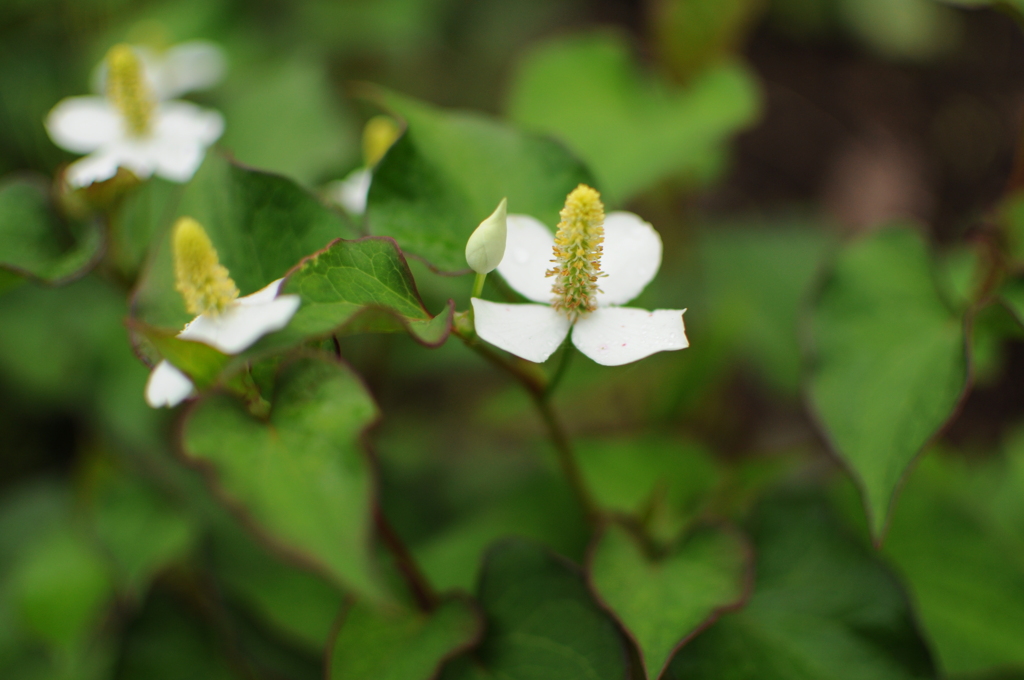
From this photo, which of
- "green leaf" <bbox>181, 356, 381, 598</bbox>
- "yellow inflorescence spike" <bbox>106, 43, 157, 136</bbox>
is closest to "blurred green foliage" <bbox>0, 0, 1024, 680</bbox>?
"green leaf" <bbox>181, 356, 381, 598</bbox>

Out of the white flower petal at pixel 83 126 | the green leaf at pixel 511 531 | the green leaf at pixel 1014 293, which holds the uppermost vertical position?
the green leaf at pixel 1014 293

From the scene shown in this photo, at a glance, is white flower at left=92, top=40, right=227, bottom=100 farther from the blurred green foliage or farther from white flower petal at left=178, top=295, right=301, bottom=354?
white flower petal at left=178, top=295, right=301, bottom=354

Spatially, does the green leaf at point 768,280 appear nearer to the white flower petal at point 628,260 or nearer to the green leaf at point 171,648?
the white flower petal at point 628,260

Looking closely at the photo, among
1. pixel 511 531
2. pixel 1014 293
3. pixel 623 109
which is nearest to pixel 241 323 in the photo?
pixel 511 531

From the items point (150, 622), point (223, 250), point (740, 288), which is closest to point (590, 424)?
point (740, 288)

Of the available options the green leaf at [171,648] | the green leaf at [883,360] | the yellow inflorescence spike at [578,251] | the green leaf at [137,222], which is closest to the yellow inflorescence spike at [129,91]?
the green leaf at [137,222]

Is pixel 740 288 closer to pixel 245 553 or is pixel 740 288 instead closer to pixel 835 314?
pixel 835 314

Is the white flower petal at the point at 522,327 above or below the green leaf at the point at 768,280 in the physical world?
above
